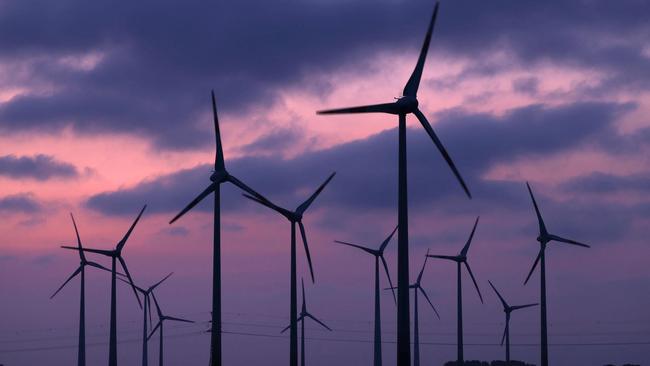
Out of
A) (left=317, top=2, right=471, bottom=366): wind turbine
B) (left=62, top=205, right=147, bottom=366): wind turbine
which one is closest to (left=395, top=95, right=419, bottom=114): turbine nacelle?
(left=317, top=2, right=471, bottom=366): wind turbine

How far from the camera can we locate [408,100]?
70062mm

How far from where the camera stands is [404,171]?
63.8 m

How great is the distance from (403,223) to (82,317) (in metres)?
73.7

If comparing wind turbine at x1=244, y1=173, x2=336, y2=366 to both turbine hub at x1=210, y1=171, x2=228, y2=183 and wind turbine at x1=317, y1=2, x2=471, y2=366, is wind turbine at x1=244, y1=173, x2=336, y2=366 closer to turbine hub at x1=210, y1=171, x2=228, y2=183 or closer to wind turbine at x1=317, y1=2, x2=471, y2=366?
turbine hub at x1=210, y1=171, x2=228, y2=183

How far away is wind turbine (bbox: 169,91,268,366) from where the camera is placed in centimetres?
8000

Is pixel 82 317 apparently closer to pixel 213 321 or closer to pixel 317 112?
pixel 213 321

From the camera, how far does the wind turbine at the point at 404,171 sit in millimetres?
60906

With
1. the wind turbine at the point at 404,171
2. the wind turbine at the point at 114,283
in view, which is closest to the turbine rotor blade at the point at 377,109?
the wind turbine at the point at 404,171

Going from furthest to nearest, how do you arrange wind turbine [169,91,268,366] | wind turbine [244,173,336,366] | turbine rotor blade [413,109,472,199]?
wind turbine [244,173,336,366]
wind turbine [169,91,268,366]
turbine rotor blade [413,109,472,199]

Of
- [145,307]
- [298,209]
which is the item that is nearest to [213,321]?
[298,209]

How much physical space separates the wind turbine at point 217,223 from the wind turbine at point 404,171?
58.1ft

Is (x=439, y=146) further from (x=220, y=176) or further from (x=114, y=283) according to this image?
(x=114, y=283)

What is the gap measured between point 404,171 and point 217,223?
2347 centimetres

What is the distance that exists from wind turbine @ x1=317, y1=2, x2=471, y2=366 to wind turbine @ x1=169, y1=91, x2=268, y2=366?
17721mm
